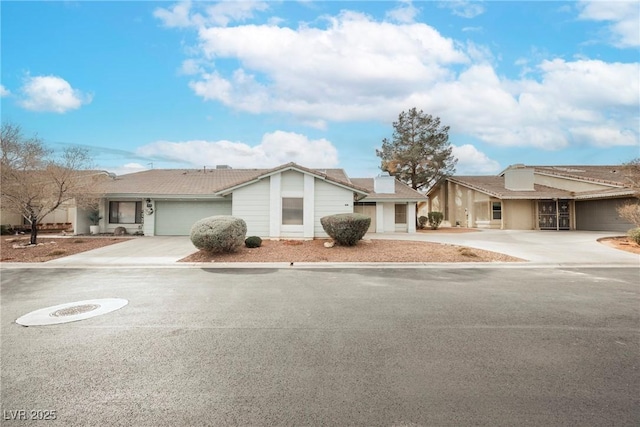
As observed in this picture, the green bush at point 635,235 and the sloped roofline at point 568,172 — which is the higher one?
the sloped roofline at point 568,172

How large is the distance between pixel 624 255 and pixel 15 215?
1461 inches

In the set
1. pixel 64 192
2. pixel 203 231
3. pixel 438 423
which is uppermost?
pixel 64 192

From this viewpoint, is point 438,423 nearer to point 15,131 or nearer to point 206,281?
point 206,281

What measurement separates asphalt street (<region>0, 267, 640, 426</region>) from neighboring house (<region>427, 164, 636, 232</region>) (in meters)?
20.3

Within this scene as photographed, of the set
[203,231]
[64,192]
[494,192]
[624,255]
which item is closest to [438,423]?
[203,231]

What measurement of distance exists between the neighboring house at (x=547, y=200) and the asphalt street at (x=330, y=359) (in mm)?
20298

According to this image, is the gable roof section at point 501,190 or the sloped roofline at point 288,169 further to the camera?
the gable roof section at point 501,190

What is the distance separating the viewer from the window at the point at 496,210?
1054 inches

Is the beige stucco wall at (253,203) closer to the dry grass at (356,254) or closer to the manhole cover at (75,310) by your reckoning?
the dry grass at (356,254)

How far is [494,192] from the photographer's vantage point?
84.9 feet

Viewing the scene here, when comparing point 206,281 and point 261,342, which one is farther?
point 206,281

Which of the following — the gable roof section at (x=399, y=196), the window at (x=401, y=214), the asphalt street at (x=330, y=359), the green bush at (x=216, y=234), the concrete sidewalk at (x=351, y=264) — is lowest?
the asphalt street at (x=330, y=359)

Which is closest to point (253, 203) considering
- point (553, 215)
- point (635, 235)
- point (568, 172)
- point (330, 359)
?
point (330, 359)

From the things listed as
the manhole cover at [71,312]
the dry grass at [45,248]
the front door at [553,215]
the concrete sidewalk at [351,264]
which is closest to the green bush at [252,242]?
the concrete sidewalk at [351,264]
